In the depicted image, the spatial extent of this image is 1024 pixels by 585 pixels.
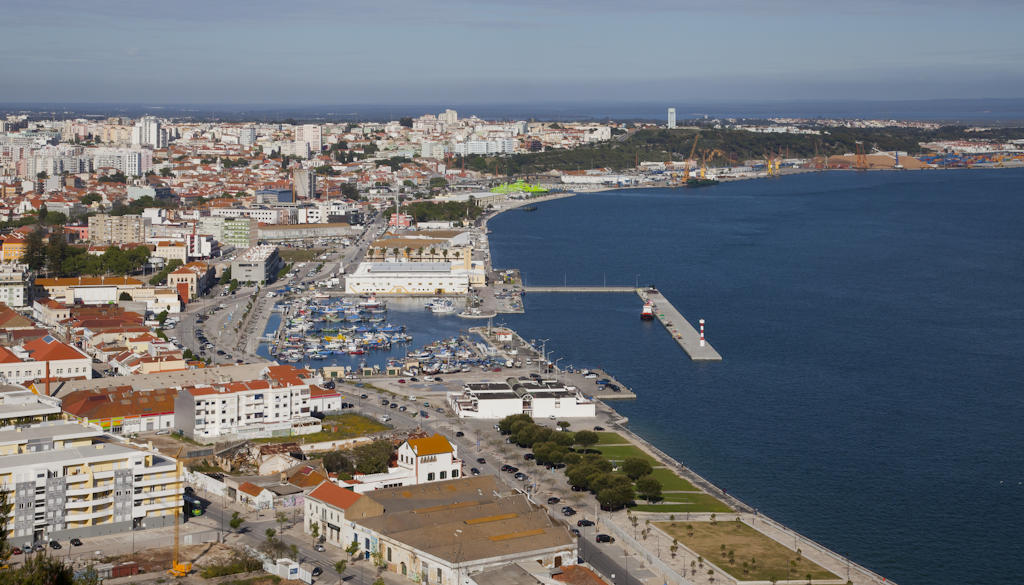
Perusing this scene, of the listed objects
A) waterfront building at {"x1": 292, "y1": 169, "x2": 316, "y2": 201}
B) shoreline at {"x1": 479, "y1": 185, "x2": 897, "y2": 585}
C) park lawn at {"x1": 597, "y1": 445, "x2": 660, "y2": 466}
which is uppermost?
waterfront building at {"x1": 292, "y1": 169, "x2": 316, "y2": 201}

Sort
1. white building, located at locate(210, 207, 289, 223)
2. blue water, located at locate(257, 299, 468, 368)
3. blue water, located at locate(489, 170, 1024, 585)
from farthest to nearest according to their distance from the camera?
white building, located at locate(210, 207, 289, 223) < blue water, located at locate(257, 299, 468, 368) < blue water, located at locate(489, 170, 1024, 585)

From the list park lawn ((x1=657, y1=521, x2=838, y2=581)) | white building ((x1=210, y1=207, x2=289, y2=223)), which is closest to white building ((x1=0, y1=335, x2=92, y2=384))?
park lawn ((x1=657, y1=521, x2=838, y2=581))

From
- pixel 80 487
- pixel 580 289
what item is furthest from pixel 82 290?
pixel 80 487

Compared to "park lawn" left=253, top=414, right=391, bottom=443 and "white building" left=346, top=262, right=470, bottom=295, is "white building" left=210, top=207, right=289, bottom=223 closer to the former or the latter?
"white building" left=346, top=262, right=470, bottom=295

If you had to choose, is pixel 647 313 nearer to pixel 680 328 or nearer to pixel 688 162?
pixel 680 328

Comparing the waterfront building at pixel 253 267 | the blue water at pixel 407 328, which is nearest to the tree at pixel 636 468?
the blue water at pixel 407 328

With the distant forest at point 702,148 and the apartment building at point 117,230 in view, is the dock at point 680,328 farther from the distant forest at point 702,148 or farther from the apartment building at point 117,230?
the distant forest at point 702,148
